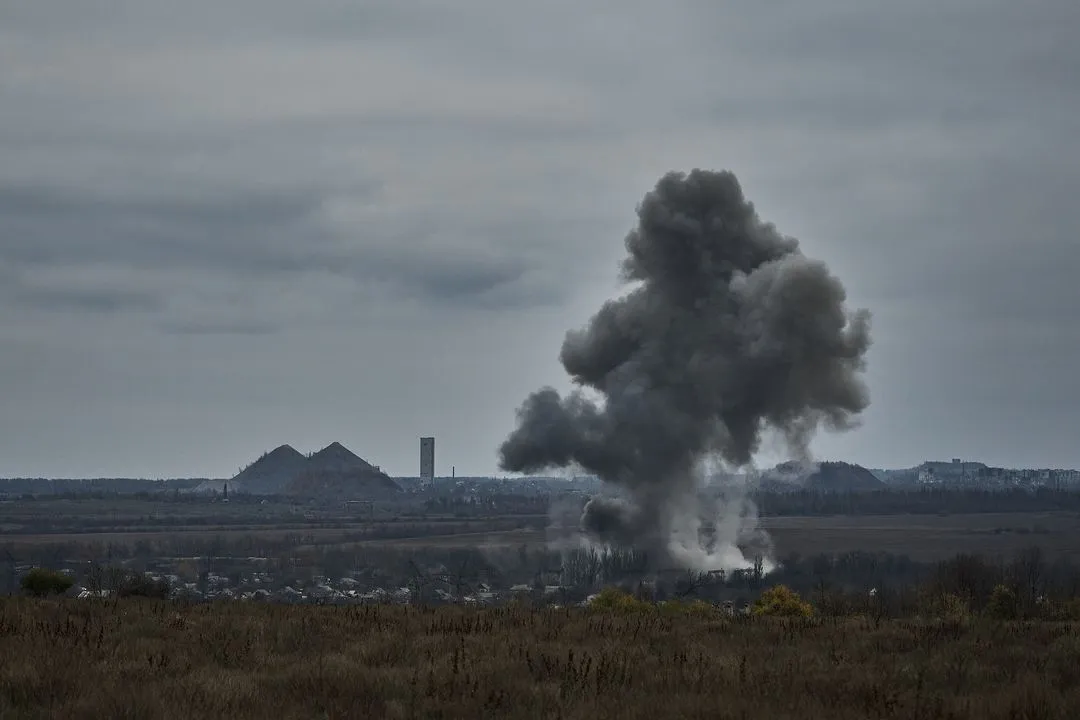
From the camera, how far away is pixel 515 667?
542 inches

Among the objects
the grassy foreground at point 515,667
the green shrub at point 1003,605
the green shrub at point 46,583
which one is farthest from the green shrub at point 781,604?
the green shrub at point 46,583

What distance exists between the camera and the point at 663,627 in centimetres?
1897

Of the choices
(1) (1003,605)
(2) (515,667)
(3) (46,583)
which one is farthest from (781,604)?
(2) (515,667)

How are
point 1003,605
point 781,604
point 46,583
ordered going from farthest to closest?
point 781,604 < point 46,583 < point 1003,605

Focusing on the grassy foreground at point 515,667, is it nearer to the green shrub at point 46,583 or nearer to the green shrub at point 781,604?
the green shrub at point 46,583

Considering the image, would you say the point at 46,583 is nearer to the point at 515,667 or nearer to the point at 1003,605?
the point at 515,667

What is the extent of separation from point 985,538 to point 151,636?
190 m

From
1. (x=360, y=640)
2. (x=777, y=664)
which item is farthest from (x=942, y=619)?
(x=360, y=640)

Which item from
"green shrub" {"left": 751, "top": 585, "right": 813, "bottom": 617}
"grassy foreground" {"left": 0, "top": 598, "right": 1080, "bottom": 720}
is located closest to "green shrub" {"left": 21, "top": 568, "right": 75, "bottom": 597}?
"grassy foreground" {"left": 0, "top": 598, "right": 1080, "bottom": 720}

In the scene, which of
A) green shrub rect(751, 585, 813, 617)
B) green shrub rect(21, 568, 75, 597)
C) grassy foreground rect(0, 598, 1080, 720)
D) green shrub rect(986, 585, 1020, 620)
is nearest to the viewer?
grassy foreground rect(0, 598, 1080, 720)

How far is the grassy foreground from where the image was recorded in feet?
37.2

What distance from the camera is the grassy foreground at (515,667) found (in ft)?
37.2

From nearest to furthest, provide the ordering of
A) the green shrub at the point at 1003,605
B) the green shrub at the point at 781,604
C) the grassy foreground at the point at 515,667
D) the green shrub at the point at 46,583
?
the grassy foreground at the point at 515,667 → the green shrub at the point at 1003,605 → the green shrub at the point at 46,583 → the green shrub at the point at 781,604

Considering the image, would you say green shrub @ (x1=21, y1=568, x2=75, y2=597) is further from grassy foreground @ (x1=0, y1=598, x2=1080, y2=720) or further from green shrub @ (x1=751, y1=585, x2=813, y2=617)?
green shrub @ (x1=751, y1=585, x2=813, y2=617)
